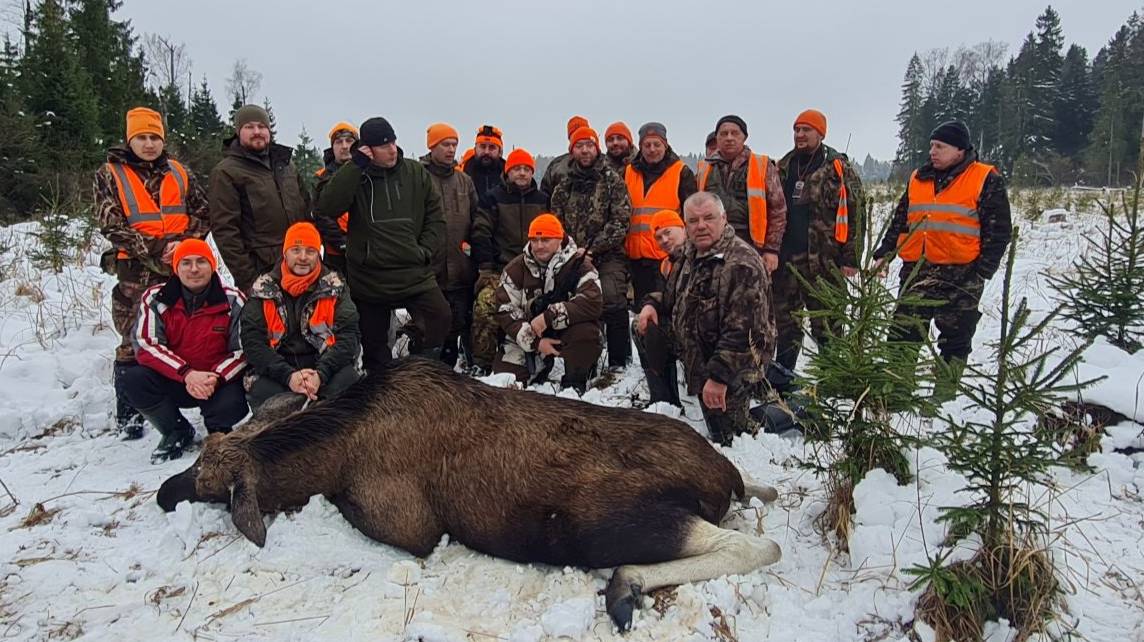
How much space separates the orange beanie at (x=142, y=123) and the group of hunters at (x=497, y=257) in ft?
0.08

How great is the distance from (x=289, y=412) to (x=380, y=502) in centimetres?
115

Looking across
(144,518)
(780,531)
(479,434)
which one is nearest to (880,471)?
(780,531)

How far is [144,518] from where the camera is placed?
3850 millimetres

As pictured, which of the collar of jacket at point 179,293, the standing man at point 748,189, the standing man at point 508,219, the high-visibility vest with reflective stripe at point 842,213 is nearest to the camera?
the collar of jacket at point 179,293

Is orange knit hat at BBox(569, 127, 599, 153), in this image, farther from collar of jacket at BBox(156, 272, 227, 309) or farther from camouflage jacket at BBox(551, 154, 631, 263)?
collar of jacket at BBox(156, 272, 227, 309)

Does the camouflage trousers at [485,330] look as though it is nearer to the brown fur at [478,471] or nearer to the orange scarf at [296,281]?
the orange scarf at [296,281]

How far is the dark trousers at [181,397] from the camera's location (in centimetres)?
465

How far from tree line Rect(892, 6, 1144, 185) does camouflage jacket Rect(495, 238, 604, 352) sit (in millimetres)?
32469

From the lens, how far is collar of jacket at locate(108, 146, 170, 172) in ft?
17.7

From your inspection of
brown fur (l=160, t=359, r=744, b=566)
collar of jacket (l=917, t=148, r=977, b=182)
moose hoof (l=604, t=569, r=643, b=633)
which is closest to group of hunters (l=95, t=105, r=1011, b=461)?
collar of jacket (l=917, t=148, r=977, b=182)

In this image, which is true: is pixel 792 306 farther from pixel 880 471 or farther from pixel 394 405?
pixel 394 405

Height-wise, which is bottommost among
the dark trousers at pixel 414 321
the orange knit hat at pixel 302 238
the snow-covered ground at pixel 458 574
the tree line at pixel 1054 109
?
the snow-covered ground at pixel 458 574

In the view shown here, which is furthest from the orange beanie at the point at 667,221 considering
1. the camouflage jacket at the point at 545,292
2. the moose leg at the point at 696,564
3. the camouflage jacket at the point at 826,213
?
the moose leg at the point at 696,564

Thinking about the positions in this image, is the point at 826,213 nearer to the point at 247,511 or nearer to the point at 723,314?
the point at 723,314
